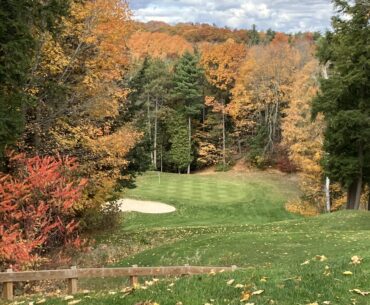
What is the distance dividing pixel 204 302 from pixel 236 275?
1833 millimetres

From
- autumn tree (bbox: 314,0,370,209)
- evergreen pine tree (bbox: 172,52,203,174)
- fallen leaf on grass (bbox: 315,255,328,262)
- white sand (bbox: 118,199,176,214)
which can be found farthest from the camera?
evergreen pine tree (bbox: 172,52,203,174)

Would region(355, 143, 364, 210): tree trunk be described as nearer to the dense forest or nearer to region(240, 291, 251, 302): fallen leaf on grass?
the dense forest

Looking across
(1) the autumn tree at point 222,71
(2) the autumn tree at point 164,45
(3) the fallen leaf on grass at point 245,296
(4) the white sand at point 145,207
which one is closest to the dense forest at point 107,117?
(1) the autumn tree at point 222,71

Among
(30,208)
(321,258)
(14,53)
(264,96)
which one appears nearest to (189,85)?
(264,96)

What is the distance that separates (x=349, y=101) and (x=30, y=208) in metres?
19.9

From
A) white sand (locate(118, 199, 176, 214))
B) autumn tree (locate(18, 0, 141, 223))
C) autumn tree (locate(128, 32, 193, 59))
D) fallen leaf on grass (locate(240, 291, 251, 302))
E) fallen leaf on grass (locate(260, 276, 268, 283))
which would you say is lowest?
white sand (locate(118, 199, 176, 214))

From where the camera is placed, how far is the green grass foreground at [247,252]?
6.86 meters

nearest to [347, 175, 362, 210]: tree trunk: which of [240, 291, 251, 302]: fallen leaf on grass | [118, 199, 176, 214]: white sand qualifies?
[118, 199, 176, 214]: white sand

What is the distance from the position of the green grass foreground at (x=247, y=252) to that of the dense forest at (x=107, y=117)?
8.55ft

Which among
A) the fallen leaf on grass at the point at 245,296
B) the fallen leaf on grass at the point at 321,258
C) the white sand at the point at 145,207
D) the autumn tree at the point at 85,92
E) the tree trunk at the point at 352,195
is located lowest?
the white sand at the point at 145,207

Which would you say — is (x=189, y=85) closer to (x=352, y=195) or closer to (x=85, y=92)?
(x=352, y=195)

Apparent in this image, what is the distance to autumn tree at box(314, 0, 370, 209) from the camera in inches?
1035

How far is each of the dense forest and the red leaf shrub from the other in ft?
0.13

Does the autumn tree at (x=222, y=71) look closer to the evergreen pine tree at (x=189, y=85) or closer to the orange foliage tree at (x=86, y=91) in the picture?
the evergreen pine tree at (x=189, y=85)
